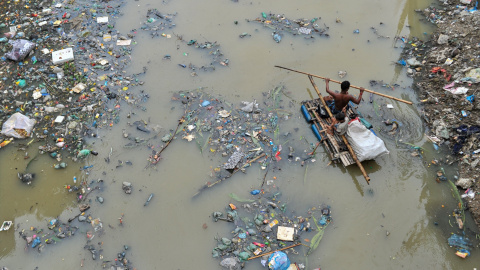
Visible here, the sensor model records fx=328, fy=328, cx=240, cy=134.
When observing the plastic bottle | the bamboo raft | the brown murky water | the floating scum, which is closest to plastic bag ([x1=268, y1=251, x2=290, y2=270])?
the brown murky water

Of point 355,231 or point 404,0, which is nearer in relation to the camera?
point 355,231

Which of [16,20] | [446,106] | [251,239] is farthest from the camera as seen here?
[16,20]

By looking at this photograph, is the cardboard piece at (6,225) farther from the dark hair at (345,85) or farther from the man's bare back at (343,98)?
the dark hair at (345,85)

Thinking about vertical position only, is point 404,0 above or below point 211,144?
above

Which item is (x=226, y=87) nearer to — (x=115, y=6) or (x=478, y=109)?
(x=115, y=6)

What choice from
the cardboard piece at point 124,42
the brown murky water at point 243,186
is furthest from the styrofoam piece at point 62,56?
the brown murky water at point 243,186

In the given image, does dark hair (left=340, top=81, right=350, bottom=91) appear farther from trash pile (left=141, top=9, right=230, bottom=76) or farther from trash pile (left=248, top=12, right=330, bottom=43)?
trash pile (left=141, top=9, right=230, bottom=76)

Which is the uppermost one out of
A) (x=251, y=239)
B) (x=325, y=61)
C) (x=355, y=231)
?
(x=325, y=61)

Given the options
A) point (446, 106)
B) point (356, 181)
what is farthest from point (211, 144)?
point (446, 106)
